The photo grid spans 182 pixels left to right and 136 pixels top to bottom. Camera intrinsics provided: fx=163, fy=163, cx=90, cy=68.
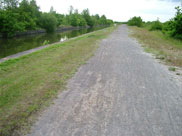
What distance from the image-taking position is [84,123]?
3377mm

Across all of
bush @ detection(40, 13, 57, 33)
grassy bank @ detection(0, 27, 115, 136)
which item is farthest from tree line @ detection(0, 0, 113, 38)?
grassy bank @ detection(0, 27, 115, 136)

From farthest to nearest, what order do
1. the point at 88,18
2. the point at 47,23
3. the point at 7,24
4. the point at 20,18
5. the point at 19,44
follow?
the point at 88,18 < the point at 47,23 < the point at 20,18 < the point at 7,24 < the point at 19,44

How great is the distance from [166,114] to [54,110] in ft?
A: 8.77

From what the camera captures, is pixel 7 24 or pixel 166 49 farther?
pixel 7 24

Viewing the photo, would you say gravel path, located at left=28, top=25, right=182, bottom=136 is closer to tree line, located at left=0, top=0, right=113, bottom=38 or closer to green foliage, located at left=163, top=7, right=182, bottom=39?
green foliage, located at left=163, top=7, right=182, bottom=39

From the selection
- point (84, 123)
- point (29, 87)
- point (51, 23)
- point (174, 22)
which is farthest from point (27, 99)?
point (51, 23)

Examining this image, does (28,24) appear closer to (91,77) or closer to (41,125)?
(91,77)

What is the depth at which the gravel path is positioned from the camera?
3.21 m

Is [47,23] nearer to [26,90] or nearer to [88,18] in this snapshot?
[26,90]

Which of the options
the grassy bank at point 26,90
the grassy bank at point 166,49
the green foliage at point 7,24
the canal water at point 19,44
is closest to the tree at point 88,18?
→ the canal water at point 19,44

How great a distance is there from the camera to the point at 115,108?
402cm

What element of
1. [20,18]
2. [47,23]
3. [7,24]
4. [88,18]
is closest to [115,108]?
[7,24]

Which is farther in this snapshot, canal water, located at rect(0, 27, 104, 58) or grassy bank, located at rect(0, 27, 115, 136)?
canal water, located at rect(0, 27, 104, 58)

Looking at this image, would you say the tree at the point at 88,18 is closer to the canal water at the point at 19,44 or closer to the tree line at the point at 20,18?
the tree line at the point at 20,18
